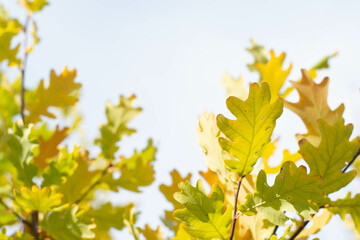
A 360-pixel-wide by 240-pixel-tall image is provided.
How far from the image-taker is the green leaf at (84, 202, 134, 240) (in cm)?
153

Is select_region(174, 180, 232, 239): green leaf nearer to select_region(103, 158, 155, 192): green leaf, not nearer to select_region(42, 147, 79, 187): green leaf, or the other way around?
select_region(42, 147, 79, 187): green leaf

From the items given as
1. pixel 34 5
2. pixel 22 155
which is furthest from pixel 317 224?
pixel 34 5

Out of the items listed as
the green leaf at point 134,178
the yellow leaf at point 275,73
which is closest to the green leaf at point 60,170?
the green leaf at point 134,178

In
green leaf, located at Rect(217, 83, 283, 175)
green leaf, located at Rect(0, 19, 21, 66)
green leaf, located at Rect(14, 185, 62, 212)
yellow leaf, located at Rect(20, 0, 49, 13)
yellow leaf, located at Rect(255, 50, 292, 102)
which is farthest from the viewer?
yellow leaf, located at Rect(20, 0, 49, 13)

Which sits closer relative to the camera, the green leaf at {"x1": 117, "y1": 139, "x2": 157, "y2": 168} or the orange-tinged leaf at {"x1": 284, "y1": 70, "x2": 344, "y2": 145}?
the orange-tinged leaf at {"x1": 284, "y1": 70, "x2": 344, "y2": 145}

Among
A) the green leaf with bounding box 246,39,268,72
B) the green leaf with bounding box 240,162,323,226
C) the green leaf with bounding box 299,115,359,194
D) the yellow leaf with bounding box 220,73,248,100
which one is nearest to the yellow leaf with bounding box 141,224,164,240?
the green leaf with bounding box 240,162,323,226

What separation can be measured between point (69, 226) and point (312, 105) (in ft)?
2.84

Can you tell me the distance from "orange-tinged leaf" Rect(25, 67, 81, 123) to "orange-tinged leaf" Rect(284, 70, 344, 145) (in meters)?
0.97

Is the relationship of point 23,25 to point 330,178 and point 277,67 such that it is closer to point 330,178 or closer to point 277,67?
point 277,67

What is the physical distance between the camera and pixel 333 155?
3.47ft

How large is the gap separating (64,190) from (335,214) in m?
0.99

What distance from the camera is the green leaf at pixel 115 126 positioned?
1.67m

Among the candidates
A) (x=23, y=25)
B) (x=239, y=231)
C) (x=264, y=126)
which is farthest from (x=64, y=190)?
(x=23, y=25)

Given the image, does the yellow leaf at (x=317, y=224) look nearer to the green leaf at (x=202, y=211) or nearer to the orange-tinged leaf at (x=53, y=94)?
the green leaf at (x=202, y=211)
